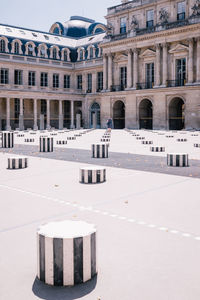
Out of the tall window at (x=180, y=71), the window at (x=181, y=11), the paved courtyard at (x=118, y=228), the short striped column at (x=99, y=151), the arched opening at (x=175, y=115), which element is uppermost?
the window at (x=181, y=11)

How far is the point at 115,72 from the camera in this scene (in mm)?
53781

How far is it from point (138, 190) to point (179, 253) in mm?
3671

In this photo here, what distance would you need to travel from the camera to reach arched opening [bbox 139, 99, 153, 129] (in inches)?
1996

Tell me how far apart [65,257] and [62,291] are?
30cm

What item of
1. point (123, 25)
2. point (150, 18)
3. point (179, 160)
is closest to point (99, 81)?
point (123, 25)

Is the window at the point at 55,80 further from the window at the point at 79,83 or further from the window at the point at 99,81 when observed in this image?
the window at the point at 99,81

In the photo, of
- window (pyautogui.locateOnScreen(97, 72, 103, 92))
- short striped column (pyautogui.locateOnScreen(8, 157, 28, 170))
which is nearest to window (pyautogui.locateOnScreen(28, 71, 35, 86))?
window (pyautogui.locateOnScreen(97, 72, 103, 92))

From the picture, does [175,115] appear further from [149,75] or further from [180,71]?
[149,75]

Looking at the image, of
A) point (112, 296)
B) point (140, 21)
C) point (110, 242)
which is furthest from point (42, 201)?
point (140, 21)

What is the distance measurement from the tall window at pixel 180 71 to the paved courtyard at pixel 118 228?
37.6 m

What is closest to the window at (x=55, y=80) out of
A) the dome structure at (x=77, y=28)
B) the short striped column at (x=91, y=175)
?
the dome structure at (x=77, y=28)

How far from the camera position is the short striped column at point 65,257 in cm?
338

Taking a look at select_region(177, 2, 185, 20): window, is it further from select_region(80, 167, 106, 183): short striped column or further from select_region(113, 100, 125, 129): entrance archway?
select_region(80, 167, 106, 183): short striped column

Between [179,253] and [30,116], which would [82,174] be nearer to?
[179,253]
